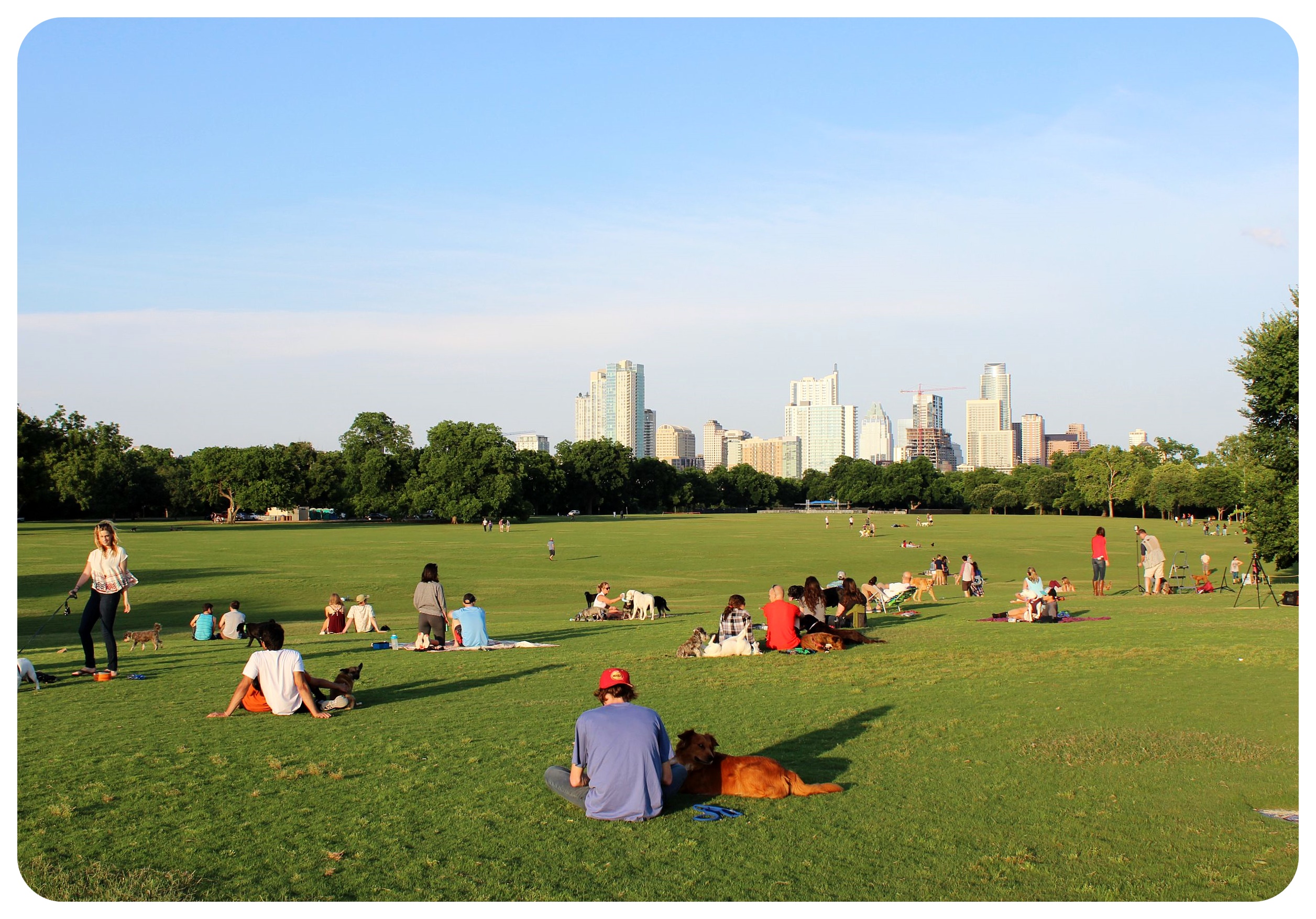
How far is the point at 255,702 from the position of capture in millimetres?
9883

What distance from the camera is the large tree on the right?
Result: 88.4 ft

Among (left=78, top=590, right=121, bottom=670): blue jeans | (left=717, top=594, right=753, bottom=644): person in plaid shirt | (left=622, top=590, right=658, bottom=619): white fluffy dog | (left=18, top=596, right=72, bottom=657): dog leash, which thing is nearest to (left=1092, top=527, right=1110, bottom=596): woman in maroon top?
(left=622, top=590, right=658, bottom=619): white fluffy dog

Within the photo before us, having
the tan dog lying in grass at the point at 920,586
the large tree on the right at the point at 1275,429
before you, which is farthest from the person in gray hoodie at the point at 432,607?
the large tree on the right at the point at 1275,429

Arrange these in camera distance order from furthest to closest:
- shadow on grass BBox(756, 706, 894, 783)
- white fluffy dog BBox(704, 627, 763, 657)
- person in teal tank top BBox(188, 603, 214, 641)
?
person in teal tank top BBox(188, 603, 214, 641) < white fluffy dog BBox(704, 627, 763, 657) < shadow on grass BBox(756, 706, 894, 783)

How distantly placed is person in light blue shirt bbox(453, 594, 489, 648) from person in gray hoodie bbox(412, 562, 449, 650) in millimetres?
528

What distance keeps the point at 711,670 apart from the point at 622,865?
289 inches

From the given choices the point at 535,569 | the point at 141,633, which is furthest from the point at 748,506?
the point at 141,633

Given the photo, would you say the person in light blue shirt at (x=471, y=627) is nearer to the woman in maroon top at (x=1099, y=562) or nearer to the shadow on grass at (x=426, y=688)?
the shadow on grass at (x=426, y=688)

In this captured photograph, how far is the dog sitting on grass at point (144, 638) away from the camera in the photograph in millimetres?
16062

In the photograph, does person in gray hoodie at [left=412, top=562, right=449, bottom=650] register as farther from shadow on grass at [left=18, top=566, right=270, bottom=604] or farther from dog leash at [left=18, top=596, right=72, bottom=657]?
shadow on grass at [left=18, top=566, right=270, bottom=604]

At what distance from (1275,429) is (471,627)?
2549 centimetres

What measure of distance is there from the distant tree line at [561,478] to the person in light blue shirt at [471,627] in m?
23.6

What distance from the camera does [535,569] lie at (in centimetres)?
4169

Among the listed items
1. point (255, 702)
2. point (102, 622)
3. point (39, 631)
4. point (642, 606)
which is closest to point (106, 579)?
point (102, 622)
